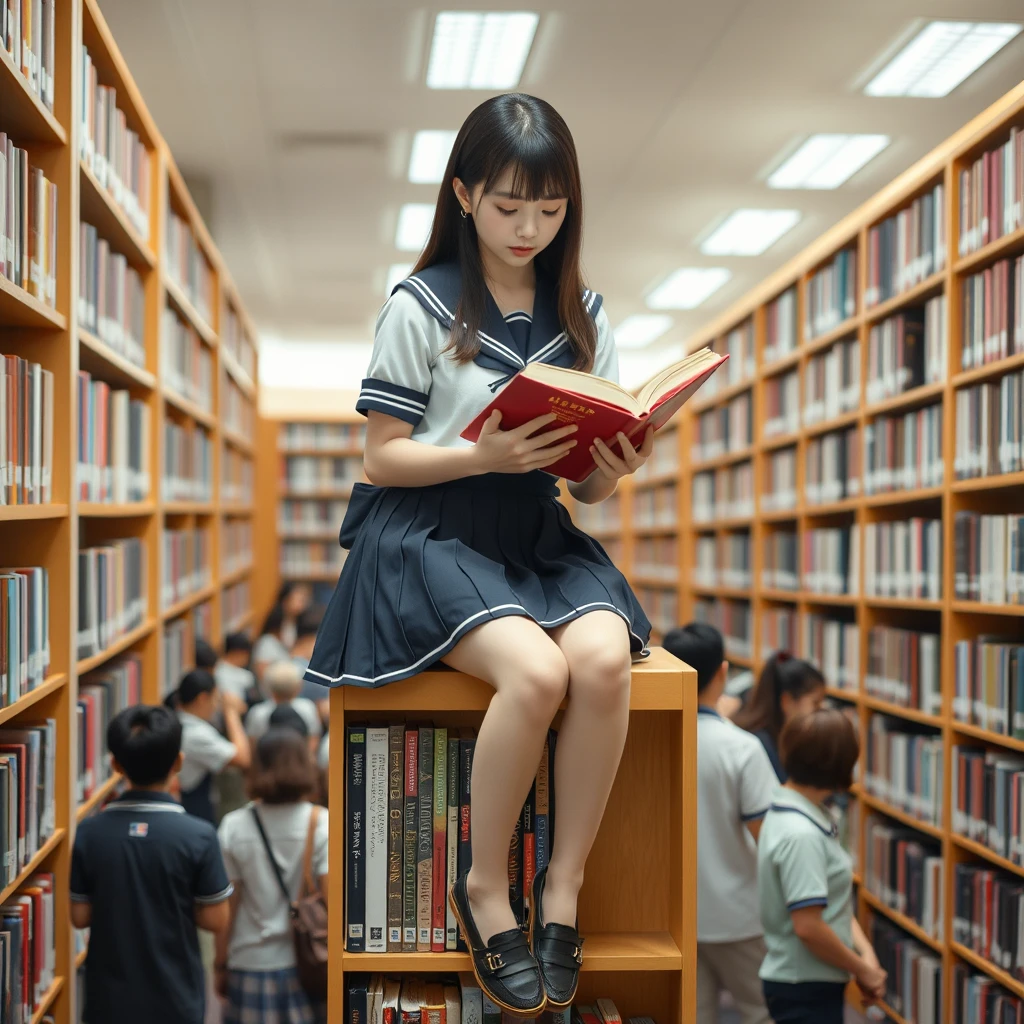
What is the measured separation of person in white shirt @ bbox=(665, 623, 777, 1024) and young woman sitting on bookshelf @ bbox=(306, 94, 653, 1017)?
4.01 feet

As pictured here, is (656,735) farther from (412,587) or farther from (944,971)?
(944,971)

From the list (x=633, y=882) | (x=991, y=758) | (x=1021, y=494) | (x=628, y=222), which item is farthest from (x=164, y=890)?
(x=628, y=222)

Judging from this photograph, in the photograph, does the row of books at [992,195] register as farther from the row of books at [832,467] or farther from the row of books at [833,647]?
the row of books at [833,647]

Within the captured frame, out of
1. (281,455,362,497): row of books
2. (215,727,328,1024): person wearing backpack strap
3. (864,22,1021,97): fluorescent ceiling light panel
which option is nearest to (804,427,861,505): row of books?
(864,22,1021,97): fluorescent ceiling light panel

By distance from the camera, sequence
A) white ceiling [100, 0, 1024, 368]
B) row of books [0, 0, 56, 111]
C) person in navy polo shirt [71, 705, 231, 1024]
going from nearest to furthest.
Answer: row of books [0, 0, 56, 111] → person in navy polo shirt [71, 705, 231, 1024] → white ceiling [100, 0, 1024, 368]

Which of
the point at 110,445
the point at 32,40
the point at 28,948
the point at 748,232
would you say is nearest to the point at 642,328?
the point at 748,232

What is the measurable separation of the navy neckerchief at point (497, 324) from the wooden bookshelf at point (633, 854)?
1.51 ft

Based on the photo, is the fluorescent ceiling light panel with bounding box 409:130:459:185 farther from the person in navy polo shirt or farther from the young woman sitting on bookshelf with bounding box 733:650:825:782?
the person in navy polo shirt

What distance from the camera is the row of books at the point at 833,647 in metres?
4.08

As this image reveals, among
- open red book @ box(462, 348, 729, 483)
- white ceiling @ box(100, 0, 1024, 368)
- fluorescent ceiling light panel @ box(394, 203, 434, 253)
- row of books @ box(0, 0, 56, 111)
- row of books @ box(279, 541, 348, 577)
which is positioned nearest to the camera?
open red book @ box(462, 348, 729, 483)

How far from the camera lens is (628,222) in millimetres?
6109

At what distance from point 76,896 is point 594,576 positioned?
1.49m

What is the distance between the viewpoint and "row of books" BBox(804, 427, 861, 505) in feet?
13.5

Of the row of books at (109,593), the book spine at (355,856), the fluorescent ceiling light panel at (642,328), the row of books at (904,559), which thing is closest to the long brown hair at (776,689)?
the row of books at (904,559)
